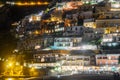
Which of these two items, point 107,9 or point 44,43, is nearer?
point 44,43

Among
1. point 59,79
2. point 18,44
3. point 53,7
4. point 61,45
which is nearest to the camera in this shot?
point 59,79

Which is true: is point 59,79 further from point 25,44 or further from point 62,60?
point 25,44

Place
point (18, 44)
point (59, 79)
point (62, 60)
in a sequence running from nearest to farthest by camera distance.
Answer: point (59, 79) → point (62, 60) → point (18, 44)

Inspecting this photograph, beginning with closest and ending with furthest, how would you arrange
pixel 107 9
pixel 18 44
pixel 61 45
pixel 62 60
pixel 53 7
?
1. pixel 62 60
2. pixel 61 45
3. pixel 18 44
4. pixel 107 9
5. pixel 53 7

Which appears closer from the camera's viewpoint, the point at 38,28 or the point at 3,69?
the point at 3,69

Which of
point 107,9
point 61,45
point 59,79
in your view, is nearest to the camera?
point 59,79

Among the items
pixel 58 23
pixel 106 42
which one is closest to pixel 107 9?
pixel 58 23

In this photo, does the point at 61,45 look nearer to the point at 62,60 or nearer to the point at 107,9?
the point at 62,60

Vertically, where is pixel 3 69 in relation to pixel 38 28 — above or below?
below

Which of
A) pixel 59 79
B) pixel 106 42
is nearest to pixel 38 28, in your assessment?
pixel 106 42
